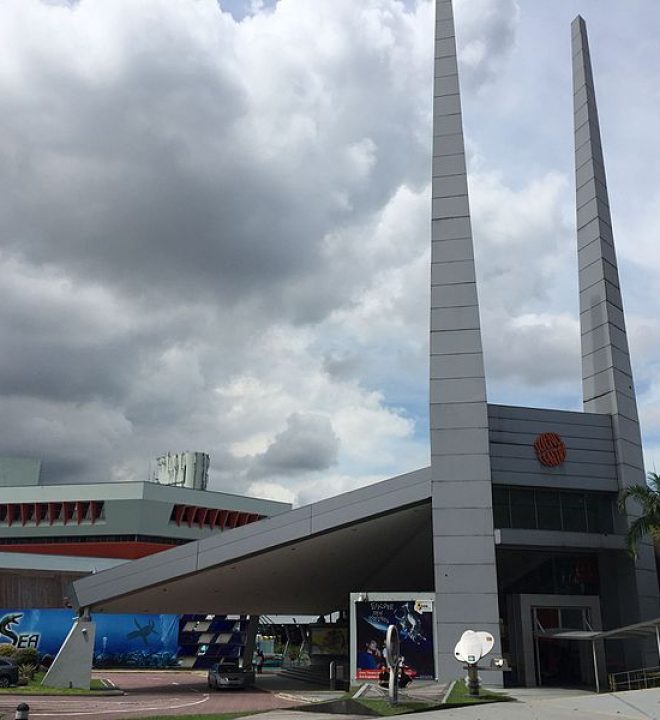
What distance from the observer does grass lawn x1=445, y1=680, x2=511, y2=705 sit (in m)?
25.1

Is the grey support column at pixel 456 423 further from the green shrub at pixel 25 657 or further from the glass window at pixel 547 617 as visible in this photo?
the green shrub at pixel 25 657

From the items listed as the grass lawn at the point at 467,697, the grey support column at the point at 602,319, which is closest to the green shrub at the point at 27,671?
the grass lawn at the point at 467,697

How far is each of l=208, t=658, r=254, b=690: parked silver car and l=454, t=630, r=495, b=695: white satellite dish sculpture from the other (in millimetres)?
16650

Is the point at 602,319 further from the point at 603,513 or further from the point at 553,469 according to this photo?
the point at 603,513

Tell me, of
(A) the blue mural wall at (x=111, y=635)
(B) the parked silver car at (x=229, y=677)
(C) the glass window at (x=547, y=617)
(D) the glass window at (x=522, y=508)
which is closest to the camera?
(D) the glass window at (x=522, y=508)

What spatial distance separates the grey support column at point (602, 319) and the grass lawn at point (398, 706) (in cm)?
1711

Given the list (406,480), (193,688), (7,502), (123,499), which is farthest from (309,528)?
(7,502)

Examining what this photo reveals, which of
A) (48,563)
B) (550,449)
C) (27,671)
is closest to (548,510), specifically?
(550,449)

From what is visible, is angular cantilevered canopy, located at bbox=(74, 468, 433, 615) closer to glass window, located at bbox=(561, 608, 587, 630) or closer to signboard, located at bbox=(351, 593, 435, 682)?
signboard, located at bbox=(351, 593, 435, 682)

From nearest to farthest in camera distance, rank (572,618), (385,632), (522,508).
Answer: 1. (385,632)
2. (522,508)
3. (572,618)

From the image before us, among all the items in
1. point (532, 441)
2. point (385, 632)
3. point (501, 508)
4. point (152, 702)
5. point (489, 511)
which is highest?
point (532, 441)

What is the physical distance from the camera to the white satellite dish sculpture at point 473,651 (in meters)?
27.3

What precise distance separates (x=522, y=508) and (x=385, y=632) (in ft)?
29.8

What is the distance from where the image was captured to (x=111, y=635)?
194 ft
